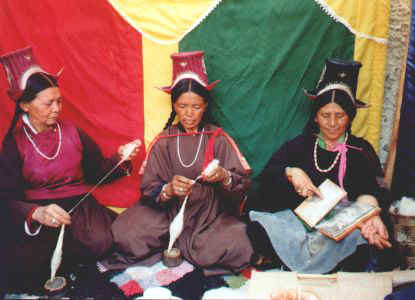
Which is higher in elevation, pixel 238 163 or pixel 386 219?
pixel 238 163

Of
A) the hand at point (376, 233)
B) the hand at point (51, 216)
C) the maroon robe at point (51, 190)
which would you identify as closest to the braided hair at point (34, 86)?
the maroon robe at point (51, 190)

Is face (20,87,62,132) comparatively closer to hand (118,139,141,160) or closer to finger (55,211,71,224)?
hand (118,139,141,160)

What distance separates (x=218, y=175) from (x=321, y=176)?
84 centimetres

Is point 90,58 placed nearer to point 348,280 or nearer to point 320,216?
point 320,216

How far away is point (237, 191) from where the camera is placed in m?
3.55

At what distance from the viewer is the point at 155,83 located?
13.4 feet

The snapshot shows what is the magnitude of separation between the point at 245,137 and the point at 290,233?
109 cm

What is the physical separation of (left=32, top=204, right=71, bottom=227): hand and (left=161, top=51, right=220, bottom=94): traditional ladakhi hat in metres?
1.35

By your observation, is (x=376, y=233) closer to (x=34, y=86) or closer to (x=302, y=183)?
(x=302, y=183)

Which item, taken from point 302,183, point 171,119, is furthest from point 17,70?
point 302,183

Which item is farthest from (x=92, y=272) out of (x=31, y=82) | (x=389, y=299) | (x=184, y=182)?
(x=389, y=299)

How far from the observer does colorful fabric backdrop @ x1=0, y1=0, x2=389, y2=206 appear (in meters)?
3.81

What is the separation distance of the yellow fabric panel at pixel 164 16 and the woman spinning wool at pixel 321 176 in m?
1.27

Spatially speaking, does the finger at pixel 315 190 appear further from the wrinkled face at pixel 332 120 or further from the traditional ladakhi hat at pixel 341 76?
the traditional ladakhi hat at pixel 341 76
